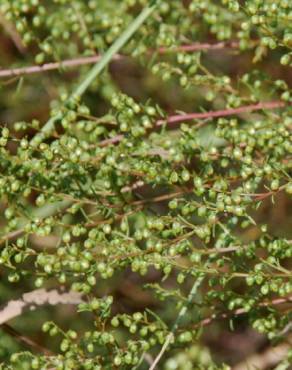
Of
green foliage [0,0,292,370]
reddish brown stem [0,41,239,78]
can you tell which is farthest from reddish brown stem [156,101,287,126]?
reddish brown stem [0,41,239,78]

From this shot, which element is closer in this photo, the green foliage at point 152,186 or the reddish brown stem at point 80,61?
the green foliage at point 152,186

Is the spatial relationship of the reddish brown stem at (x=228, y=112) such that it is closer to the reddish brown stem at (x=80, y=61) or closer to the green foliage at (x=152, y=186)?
the green foliage at (x=152, y=186)

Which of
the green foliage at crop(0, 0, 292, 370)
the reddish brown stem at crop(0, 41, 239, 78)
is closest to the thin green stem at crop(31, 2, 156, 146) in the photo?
the green foliage at crop(0, 0, 292, 370)

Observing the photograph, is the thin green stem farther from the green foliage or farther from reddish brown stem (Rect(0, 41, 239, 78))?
reddish brown stem (Rect(0, 41, 239, 78))

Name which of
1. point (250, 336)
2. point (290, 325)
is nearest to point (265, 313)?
point (290, 325)

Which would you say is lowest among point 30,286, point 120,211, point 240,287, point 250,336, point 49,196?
point 250,336

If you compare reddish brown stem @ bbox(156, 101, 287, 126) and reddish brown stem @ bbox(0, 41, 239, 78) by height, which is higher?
reddish brown stem @ bbox(0, 41, 239, 78)

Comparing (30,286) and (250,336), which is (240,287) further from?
(30,286)

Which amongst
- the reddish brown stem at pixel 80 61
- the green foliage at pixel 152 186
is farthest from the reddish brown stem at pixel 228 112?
the reddish brown stem at pixel 80 61

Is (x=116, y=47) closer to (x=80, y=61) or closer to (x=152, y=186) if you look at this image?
(x=80, y=61)

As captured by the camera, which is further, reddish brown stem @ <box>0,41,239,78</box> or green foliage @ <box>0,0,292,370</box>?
reddish brown stem @ <box>0,41,239,78</box>

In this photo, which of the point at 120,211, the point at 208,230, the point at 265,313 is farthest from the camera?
the point at 265,313
